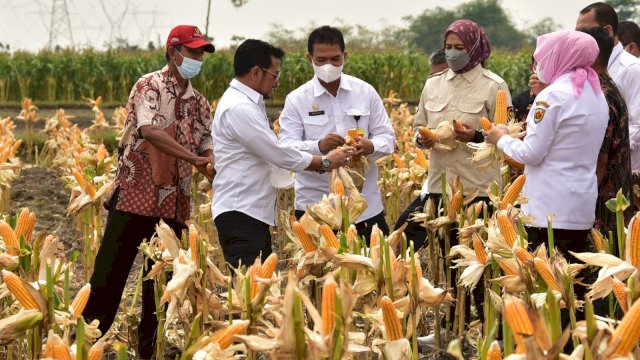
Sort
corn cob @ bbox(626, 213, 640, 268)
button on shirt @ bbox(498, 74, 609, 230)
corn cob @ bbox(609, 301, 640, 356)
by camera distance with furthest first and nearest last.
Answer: button on shirt @ bbox(498, 74, 609, 230)
corn cob @ bbox(626, 213, 640, 268)
corn cob @ bbox(609, 301, 640, 356)

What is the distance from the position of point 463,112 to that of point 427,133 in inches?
11.0

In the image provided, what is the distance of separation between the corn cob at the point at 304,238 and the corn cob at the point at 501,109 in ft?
5.59

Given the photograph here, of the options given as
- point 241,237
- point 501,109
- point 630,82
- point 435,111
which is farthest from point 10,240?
point 630,82

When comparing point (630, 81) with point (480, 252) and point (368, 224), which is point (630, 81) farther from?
point (480, 252)

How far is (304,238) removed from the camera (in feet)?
14.5

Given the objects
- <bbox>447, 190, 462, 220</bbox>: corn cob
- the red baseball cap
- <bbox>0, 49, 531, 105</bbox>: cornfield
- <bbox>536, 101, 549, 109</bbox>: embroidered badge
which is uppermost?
the red baseball cap

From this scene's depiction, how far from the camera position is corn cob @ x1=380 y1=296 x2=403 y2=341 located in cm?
327

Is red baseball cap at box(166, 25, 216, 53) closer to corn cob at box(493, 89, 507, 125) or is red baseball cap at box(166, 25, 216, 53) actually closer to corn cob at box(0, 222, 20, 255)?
corn cob at box(493, 89, 507, 125)

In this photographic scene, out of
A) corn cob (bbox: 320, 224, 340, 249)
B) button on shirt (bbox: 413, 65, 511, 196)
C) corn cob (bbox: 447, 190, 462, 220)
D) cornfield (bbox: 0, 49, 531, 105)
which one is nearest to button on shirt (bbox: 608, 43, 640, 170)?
button on shirt (bbox: 413, 65, 511, 196)

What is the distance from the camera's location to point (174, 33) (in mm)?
5781

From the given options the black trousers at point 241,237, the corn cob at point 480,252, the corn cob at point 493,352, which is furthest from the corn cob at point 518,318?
the black trousers at point 241,237

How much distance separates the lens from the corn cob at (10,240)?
4004 mm

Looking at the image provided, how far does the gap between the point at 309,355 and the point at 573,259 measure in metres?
2.51

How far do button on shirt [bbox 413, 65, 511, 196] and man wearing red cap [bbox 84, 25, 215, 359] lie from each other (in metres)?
1.34
